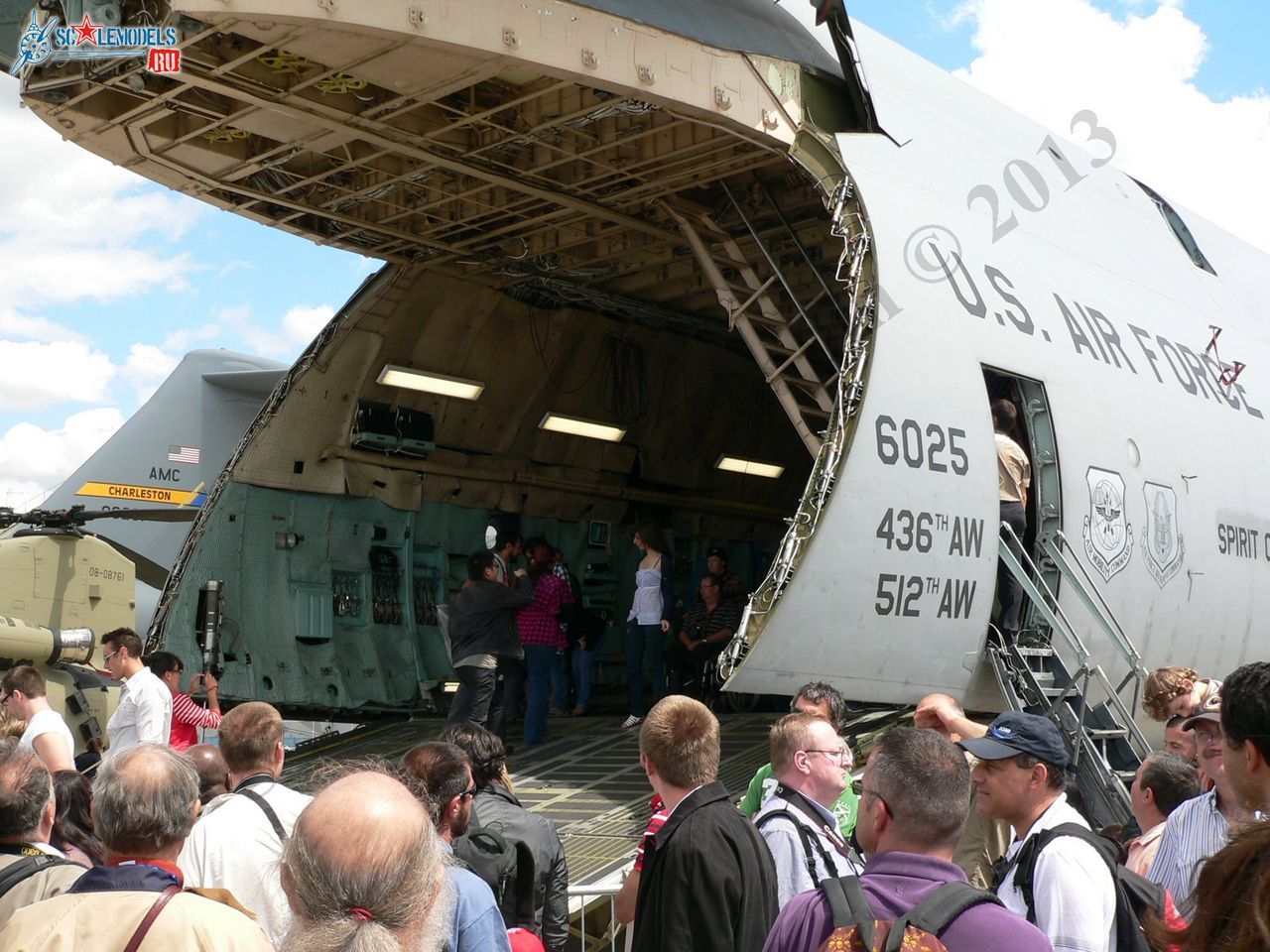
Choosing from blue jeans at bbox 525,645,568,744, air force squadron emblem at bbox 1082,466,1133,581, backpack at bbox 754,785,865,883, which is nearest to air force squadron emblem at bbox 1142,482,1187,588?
air force squadron emblem at bbox 1082,466,1133,581

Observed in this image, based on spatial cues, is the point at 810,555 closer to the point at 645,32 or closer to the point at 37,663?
the point at 645,32

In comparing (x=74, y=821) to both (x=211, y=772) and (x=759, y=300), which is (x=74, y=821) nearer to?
(x=211, y=772)

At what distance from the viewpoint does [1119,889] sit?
11.8 feet

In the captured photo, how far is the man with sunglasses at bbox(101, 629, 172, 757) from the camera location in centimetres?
830

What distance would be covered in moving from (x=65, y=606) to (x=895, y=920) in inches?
421

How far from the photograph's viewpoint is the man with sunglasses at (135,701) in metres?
8.30

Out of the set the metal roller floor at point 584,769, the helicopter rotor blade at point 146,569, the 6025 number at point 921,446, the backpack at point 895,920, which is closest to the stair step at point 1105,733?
the 6025 number at point 921,446

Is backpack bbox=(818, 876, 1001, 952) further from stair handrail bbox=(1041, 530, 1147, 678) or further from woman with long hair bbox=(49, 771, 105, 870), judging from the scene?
stair handrail bbox=(1041, 530, 1147, 678)

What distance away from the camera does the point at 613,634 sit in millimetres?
14875

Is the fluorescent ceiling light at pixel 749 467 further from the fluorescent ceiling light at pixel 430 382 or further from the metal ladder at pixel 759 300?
the metal ladder at pixel 759 300

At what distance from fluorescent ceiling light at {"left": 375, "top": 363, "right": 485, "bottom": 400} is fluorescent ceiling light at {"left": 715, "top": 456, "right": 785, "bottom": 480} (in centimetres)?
397

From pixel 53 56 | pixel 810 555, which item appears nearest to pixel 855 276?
pixel 810 555

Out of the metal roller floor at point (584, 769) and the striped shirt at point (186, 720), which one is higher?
the striped shirt at point (186, 720)

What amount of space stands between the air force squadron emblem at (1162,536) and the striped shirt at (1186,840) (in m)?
5.52
